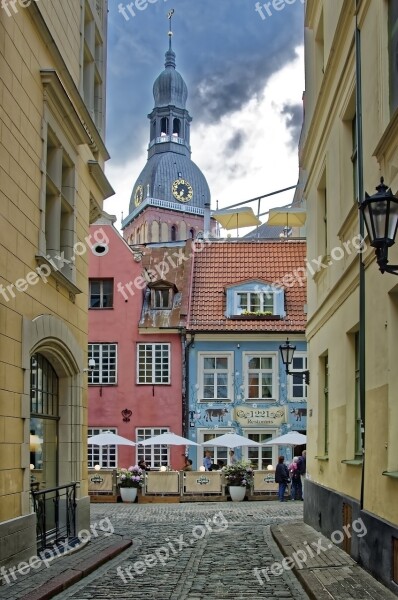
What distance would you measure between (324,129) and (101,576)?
8.39m

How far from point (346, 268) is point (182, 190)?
104 m

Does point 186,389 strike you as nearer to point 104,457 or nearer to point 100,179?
point 104,457

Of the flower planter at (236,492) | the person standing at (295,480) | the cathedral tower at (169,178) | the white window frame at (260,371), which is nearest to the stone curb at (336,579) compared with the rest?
the person standing at (295,480)

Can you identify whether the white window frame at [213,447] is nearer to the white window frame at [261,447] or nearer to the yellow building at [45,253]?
the white window frame at [261,447]

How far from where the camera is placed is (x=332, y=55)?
1381 cm

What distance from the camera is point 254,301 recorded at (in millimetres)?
36219

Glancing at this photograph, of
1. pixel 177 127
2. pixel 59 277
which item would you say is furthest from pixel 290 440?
pixel 177 127

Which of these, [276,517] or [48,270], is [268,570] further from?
[276,517]

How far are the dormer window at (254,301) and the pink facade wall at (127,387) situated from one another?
277 centimetres

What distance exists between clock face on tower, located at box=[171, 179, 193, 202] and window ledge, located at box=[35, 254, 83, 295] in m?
99.5

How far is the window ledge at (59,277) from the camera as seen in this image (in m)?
12.7

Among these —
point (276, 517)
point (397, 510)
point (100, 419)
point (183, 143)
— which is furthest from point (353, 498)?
point (183, 143)

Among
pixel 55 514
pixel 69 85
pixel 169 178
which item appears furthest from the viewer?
pixel 169 178

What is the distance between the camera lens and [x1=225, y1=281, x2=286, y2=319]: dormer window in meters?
35.7
